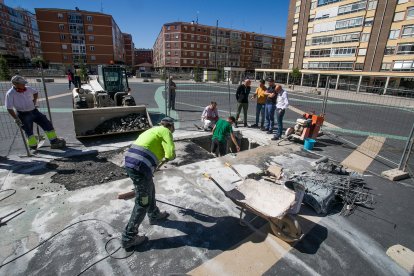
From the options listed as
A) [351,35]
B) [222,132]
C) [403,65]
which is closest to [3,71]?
[222,132]

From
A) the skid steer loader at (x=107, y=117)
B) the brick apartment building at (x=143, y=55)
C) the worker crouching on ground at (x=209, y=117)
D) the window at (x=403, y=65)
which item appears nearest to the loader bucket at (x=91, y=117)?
the skid steer loader at (x=107, y=117)

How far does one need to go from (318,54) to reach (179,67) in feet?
130

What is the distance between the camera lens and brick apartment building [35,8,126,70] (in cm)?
5472

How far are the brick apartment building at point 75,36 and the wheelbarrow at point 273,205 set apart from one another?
200 ft

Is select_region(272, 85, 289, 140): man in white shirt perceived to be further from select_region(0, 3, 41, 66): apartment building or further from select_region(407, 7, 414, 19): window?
select_region(0, 3, 41, 66): apartment building

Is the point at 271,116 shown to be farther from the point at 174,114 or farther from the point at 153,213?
the point at 153,213

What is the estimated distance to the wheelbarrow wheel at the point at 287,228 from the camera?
317cm

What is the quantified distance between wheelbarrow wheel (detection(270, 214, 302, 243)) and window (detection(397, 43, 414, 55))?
128ft

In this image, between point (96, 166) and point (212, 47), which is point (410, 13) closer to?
point (96, 166)

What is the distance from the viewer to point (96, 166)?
17.9 ft

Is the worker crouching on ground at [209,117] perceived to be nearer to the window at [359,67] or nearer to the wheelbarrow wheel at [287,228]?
the wheelbarrow wheel at [287,228]

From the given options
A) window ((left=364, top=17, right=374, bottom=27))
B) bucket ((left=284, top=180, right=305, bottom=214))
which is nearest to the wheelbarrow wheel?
bucket ((left=284, top=180, right=305, bottom=214))

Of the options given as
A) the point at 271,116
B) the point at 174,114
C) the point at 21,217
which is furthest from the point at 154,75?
the point at 21,217

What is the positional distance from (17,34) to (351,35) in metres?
92.7
